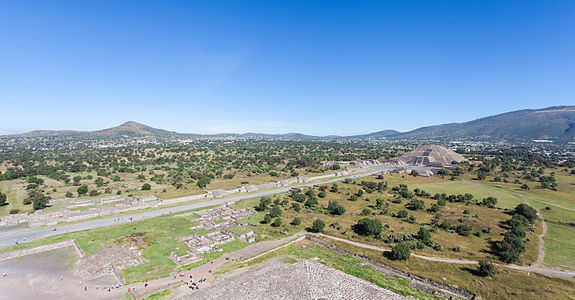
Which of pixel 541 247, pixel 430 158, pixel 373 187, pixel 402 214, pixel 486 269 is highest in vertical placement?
pixel 430 158

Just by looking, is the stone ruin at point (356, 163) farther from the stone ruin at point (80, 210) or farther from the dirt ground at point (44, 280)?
the dirt ground at point (44, 280)

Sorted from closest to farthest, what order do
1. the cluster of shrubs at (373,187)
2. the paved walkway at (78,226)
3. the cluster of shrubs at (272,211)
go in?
1. the paved walkway at (78,226)
2. the cluster of shrubs at (272,211)
3. the cluster of shrubs at (373,187)

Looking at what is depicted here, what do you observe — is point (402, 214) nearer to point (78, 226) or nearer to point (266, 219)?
point (266, 219)

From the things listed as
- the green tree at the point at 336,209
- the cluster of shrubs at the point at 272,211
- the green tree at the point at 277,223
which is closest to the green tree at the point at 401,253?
the green tree at the point at 336,209

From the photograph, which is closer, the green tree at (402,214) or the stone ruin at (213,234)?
the stone ruin at (213,234)

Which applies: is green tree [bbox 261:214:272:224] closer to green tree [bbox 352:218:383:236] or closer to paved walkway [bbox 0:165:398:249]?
green tree [bbox 352:218:383:236]

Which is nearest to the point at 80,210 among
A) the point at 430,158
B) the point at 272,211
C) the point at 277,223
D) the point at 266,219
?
the point at 266,219

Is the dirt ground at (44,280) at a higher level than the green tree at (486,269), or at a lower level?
lower

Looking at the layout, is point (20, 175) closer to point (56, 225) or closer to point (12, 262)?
point (56, 225)

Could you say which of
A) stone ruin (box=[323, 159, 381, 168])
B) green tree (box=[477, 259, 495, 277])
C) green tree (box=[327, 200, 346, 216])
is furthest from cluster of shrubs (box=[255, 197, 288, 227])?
stone ruin (box=[323, 159, 381, 168])
